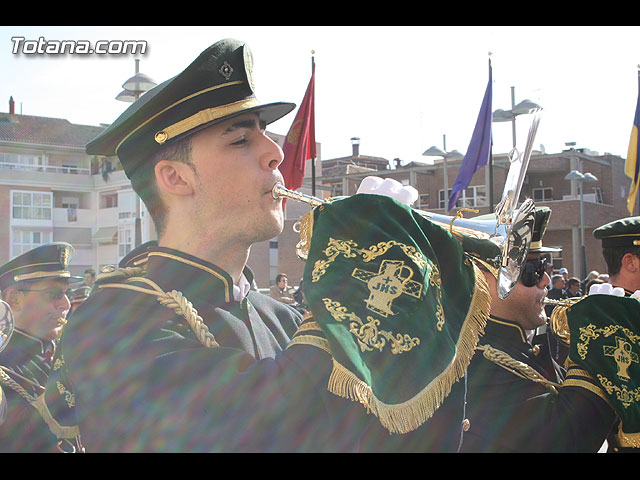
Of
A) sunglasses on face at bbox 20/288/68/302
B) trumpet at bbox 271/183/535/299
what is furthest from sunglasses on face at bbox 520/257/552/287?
sunglasses on face at bbox 20/288/68/302

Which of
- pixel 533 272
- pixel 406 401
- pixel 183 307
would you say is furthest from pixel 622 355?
pixel 183 307

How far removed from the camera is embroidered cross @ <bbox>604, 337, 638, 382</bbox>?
293 centimetres

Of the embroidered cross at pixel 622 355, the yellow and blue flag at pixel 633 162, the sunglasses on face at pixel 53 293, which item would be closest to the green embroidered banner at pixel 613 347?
the embroidered cross at pixel 622 355

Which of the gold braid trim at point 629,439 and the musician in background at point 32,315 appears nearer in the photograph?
the gold braid trim at point 629,439

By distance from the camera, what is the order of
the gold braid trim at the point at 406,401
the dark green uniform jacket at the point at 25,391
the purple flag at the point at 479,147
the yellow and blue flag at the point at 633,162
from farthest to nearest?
the purple flag at the point at 479,147
the yellow and blue flag at the point at 633,162
the dark green uniform jacket at the point at 25,391
the gold braid trim at the point at 406,401

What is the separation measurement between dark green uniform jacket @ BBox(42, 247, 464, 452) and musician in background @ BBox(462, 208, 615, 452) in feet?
4.64

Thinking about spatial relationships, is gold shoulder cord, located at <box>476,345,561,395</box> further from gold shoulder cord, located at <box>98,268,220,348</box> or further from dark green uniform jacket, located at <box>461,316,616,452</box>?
gold shoulder cord, located at <box>98,268,220,348</box>

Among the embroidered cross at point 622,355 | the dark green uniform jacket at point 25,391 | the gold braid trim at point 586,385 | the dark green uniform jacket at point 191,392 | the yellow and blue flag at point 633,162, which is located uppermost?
the yellow and blue flag at point 633,162

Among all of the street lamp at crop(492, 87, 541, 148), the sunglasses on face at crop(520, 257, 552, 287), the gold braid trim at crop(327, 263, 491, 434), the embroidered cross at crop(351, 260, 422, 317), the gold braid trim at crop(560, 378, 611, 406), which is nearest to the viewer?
the gold braid trim at crop(327, 263, 491, 434)

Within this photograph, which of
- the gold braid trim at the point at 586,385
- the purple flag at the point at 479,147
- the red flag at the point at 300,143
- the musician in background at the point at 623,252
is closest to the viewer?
the gold braid trim at the point at 586,385

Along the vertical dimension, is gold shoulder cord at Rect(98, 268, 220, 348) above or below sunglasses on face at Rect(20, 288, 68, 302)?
above

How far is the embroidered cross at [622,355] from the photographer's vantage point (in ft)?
9.60

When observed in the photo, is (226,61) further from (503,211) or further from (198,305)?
(503,211)

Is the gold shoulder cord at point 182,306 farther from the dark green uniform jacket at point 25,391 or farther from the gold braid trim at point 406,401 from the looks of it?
the dark green uniform jacket at point 25,391
